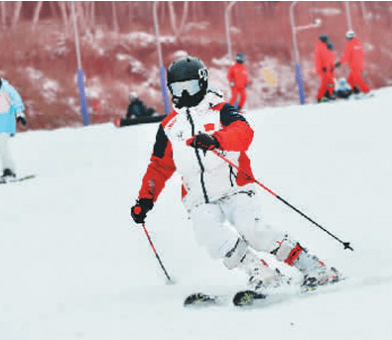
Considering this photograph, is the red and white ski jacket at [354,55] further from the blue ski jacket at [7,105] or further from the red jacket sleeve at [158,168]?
the red jacket sleeve at [158,168]

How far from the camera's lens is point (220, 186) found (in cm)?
307

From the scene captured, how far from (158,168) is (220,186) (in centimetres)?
42

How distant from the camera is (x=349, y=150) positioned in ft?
20.6

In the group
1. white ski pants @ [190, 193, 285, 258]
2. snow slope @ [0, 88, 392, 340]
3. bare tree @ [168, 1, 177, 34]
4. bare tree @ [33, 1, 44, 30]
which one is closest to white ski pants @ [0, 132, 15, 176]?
snow slope @ [0, 88, 392, 340]

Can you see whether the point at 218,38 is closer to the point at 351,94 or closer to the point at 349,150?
the point at 351,94

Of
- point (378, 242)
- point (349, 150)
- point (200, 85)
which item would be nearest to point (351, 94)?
point (349, 150)

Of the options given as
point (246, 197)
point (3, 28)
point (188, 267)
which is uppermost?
point (3, 28)

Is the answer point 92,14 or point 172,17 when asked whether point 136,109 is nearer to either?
point 92,14

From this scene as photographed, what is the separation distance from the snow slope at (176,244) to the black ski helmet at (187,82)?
41 centimetres

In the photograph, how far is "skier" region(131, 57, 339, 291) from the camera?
295cm

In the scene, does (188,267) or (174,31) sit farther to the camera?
(174,31)

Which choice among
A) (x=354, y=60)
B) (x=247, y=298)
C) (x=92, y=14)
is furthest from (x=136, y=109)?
(x=247, y=298)

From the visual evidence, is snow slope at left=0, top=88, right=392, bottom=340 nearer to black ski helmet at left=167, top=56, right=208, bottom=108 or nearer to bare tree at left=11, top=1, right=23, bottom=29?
black ski helmet at left=167, top=56, right=208, bottom=108

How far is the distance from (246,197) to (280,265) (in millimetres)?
803
